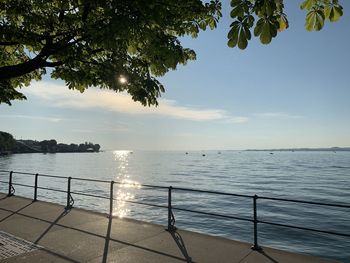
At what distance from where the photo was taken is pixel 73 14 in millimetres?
6887

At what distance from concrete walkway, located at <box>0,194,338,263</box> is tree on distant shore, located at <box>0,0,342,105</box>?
129 inches

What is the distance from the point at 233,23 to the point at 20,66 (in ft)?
17.5

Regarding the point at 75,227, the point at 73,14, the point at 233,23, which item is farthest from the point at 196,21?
the point at 75,227

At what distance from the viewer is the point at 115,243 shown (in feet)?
25.4

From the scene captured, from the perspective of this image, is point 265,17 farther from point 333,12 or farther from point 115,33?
point 115,33

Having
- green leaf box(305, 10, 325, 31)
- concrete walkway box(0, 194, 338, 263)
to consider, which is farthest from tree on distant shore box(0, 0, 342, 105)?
concrete walkway box(0, 194, 338, 263)

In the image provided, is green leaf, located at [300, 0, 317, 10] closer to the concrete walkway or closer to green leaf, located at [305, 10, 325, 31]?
green leaf, located at [305, 10, 325, 31]

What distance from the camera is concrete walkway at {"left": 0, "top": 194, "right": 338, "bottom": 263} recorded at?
679 cm

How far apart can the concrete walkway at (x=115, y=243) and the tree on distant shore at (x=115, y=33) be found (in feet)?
10.8

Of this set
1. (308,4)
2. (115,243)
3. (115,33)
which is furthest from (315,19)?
(115,243)

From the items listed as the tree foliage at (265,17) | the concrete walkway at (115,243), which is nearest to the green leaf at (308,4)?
the tree foliage at (265,17)

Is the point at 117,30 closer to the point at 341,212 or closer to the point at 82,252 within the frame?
the point at 82,252

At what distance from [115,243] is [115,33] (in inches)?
192

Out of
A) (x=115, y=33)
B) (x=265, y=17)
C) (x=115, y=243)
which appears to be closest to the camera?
(x=265, y=17)
